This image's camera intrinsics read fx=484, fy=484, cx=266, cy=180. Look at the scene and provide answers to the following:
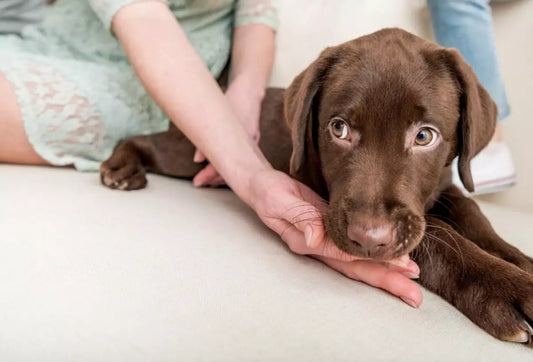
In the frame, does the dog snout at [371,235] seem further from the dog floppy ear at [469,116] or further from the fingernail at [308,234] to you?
the dog floppy ear at [469,116]

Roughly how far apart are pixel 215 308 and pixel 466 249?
78 centimetres

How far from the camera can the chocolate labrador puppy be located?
1303 mm

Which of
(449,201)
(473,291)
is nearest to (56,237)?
(473,291)

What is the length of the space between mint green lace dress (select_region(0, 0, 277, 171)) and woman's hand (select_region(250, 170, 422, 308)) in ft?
3.53

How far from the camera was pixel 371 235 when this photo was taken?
127 centimetres

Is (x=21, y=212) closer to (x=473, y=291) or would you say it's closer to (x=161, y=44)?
(x=161, y=44)

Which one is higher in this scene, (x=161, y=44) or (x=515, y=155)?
(x=161, y=44)

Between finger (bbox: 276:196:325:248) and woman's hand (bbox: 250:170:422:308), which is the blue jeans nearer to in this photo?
woman's hand (bbox: 250:170:422:308)

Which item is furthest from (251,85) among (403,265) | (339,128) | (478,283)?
(478,283)

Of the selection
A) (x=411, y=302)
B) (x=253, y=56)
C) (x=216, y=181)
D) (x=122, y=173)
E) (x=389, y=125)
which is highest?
(x=389, y=125)

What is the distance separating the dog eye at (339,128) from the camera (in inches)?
62.9

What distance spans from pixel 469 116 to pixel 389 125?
29 cm

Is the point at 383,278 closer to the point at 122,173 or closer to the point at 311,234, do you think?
the point at 311,234

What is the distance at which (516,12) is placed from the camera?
268 centimetres
